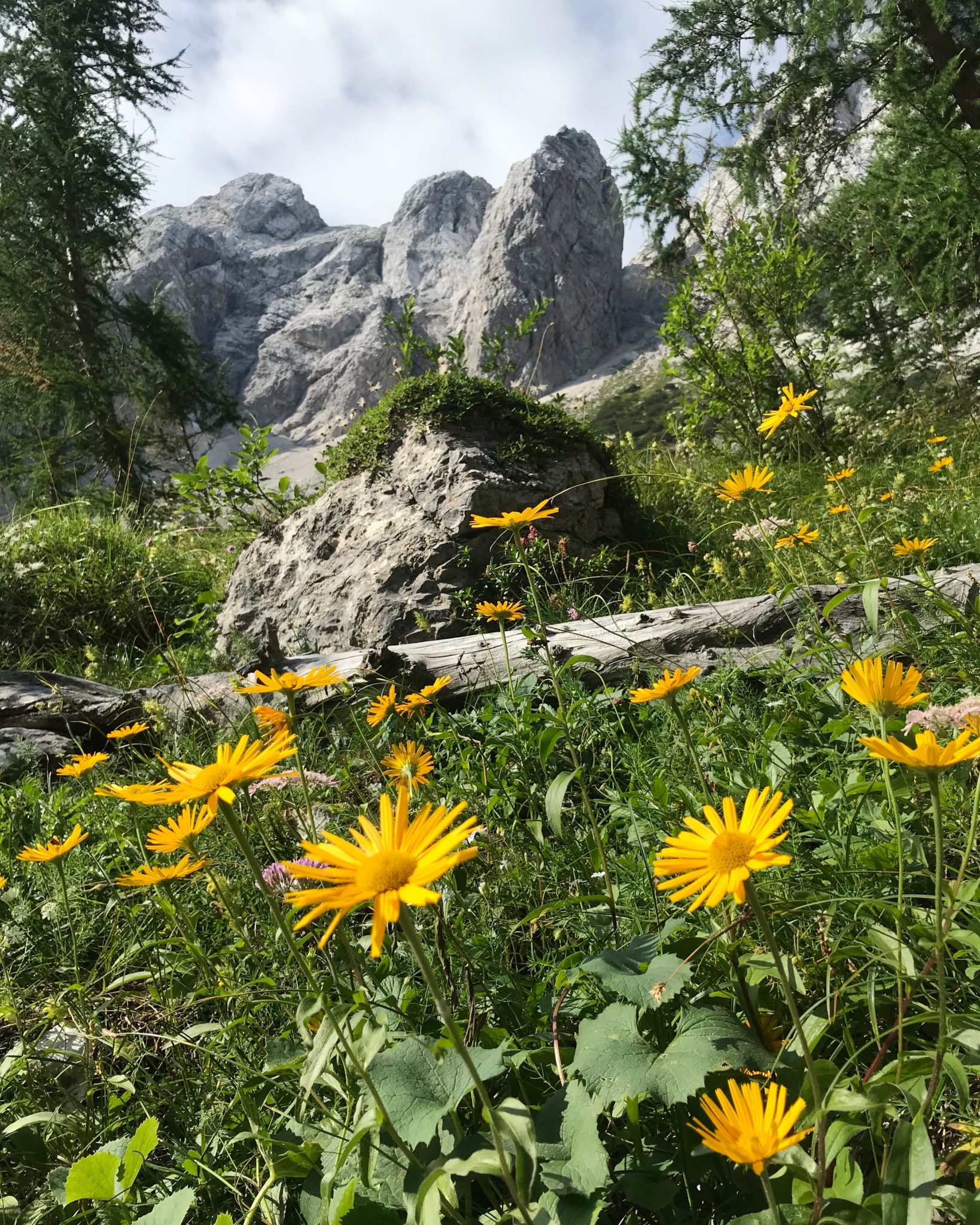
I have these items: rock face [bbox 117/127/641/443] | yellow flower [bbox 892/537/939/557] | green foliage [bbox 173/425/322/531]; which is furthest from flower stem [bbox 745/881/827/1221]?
rock face [bbox 117/127/641/443]

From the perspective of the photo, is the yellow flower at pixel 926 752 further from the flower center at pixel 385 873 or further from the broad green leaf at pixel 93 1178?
the broad green leaf at pixel 93 1178

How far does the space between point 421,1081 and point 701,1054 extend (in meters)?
0.29

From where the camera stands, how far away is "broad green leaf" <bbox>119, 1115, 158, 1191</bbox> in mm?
785

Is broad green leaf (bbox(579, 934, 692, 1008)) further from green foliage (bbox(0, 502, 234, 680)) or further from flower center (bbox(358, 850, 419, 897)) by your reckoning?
green foliage (bbox(0, 502, 234, 680))

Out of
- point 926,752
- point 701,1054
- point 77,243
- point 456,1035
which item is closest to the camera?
point 456,1035

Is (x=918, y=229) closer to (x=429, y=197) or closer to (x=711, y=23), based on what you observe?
(x=711, y=23)

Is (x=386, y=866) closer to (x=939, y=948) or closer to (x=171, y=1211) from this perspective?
(x=939, y=948)

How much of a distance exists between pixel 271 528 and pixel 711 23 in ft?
22.0

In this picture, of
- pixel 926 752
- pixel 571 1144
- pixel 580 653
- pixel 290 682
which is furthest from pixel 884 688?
pixel 580 653

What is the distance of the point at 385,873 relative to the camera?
0.53m

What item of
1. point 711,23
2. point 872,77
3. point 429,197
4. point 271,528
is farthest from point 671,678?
point 429,197

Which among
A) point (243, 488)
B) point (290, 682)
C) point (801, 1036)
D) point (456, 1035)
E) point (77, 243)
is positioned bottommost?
point (801, 1036)

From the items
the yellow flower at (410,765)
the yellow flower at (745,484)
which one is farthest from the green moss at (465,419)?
the yellow flower at (410,765)

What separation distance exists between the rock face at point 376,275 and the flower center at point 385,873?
58099 millimetres
